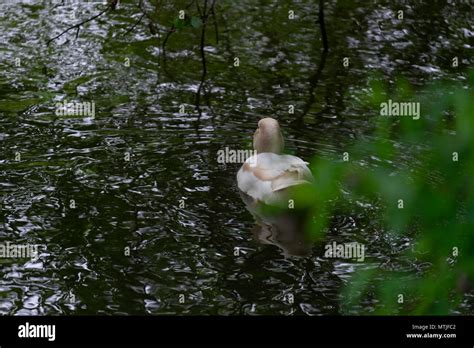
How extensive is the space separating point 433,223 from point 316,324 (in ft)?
2.44

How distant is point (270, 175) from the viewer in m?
7.52

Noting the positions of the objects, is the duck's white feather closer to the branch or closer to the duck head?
the duck head

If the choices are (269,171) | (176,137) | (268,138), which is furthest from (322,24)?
(269,171)

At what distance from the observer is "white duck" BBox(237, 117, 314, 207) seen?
731cm

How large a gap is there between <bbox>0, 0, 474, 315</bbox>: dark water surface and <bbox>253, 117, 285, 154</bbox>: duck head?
1.31ft

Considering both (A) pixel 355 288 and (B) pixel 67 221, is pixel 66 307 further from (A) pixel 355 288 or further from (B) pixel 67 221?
(A) pixel 355 288

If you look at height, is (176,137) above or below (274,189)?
above

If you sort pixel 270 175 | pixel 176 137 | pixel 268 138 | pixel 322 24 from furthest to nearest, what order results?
pixel 322 24
pixel 176 137
pixel 268 138
pixel 270 175

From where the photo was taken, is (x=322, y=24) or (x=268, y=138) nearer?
(x=268, y=138)

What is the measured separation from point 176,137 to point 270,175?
134 centimetres

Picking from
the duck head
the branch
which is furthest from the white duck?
the branch

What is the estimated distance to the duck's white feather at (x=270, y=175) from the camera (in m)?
7.29

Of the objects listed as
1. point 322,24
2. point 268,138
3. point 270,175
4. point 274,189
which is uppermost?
point 322,24

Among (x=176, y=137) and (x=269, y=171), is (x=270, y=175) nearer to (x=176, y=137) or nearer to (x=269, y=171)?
(x=269, y=171)
